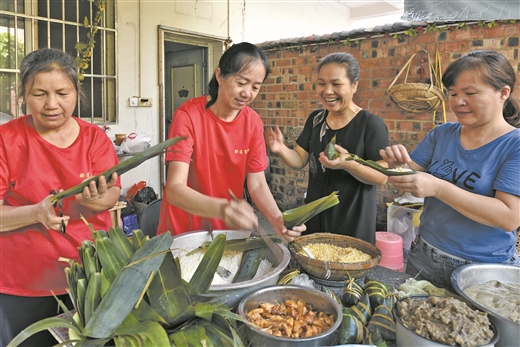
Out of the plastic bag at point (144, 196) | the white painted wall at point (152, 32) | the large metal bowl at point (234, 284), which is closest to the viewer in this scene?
the large metal bowl at point (234, 284)

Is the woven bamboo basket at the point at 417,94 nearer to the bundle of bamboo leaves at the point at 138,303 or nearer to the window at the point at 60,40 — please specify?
the window at the point at 60,40

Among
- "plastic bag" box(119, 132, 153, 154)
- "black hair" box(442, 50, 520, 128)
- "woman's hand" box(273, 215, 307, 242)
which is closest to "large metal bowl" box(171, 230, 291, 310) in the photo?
"woman's hand" box(273, 215, 307, 242)

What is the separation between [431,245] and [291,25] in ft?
19.9

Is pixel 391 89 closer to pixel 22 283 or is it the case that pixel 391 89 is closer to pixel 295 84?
pixel 295 84

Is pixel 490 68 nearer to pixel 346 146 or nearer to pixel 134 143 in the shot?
pixel 346 146

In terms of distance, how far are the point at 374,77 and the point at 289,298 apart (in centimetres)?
391

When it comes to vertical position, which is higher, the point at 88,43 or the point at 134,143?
the point at 88,43

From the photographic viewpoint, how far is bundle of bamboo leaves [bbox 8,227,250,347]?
1010 mm

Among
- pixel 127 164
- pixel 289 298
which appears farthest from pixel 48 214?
pixel 289 298

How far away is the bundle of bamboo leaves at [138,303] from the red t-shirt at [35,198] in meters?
0.39

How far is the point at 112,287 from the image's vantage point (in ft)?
3.55

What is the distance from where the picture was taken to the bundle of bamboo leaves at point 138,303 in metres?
1.01

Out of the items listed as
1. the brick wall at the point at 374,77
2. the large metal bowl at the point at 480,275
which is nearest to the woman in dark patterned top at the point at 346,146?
the large metal bowl at the point at 480,275

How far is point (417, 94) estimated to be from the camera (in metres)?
3.93
